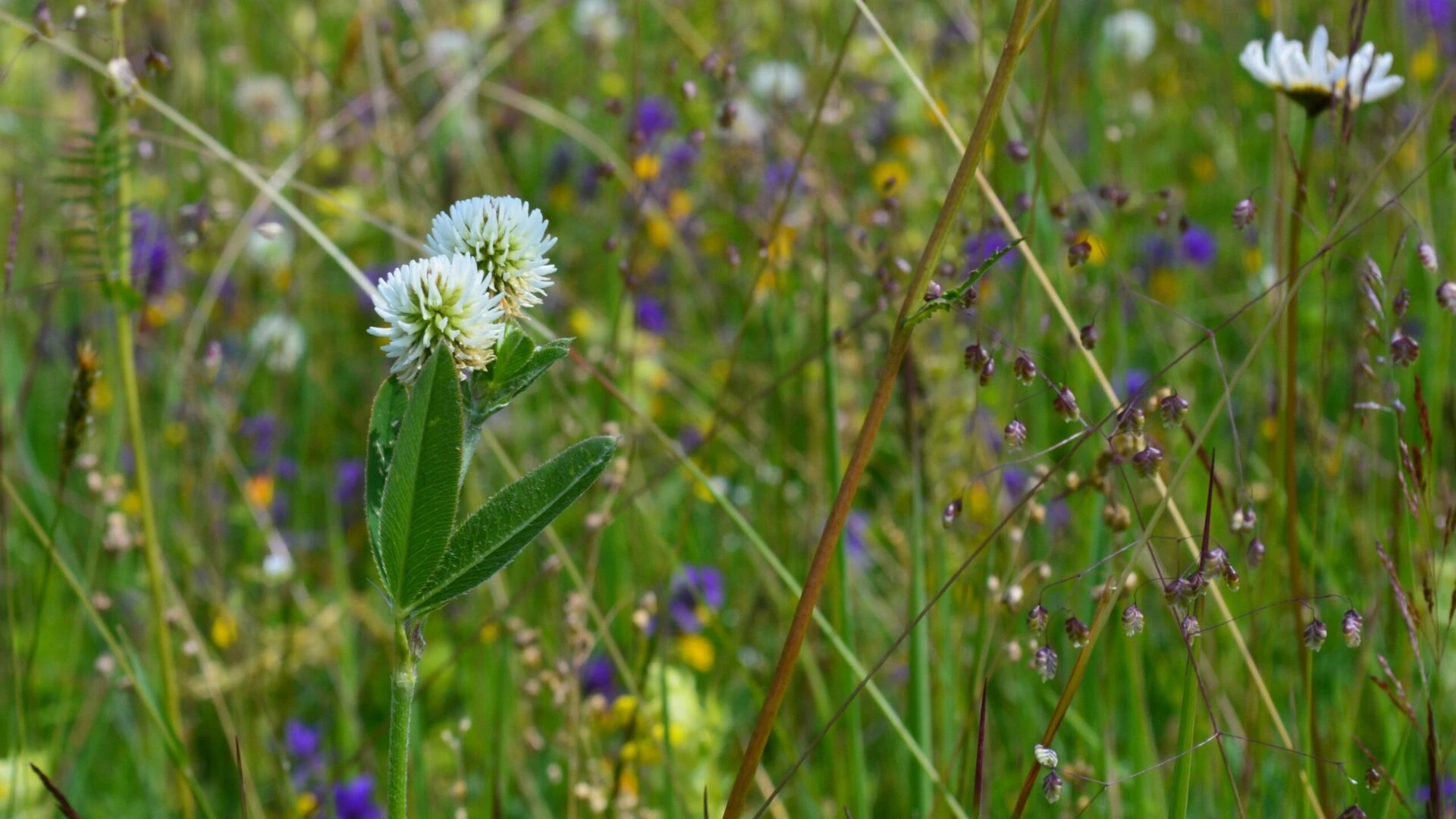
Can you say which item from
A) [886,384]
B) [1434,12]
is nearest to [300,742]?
[886,384]

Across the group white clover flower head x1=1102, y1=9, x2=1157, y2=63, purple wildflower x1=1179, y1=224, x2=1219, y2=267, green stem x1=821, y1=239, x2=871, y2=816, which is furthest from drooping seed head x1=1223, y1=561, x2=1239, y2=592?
white clover flower head x1=1102, y1=9, x2=1157, y2=63

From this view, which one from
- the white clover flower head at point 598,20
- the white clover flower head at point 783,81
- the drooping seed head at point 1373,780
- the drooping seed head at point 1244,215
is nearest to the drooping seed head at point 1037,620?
the drooping seed head at point 1373,780

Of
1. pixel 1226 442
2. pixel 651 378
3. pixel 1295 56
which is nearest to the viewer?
pixel 1295 56

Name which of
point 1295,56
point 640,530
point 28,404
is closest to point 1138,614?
point 1295,56

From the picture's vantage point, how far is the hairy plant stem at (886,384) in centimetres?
71

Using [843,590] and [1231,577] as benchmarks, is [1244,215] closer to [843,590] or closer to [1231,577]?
[1231,577]

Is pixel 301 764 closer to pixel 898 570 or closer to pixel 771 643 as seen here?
pixel 771 643

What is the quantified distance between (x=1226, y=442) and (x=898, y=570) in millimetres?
699

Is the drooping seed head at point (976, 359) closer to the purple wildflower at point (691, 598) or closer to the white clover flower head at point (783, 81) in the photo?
the purple wildflower at point (691, 598)

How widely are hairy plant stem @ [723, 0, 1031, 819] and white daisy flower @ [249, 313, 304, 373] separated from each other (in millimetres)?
1524

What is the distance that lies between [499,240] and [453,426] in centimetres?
11

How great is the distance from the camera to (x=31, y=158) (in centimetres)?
256

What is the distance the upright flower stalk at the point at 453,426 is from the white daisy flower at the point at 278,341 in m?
1.46

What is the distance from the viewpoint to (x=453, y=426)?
662mm
